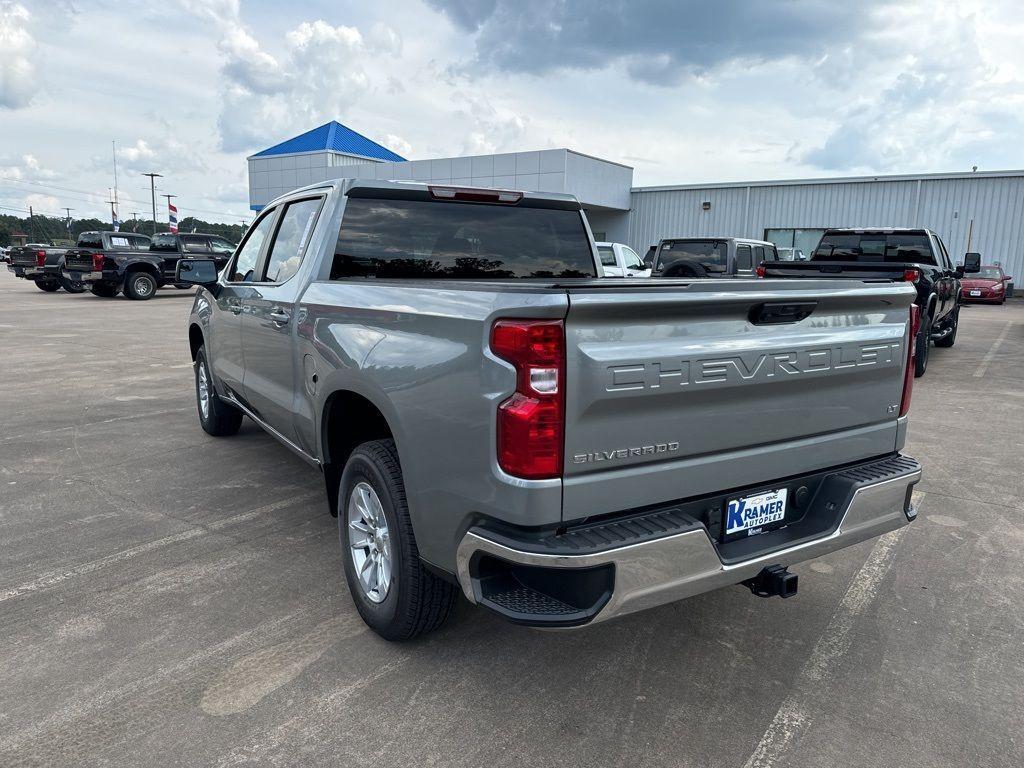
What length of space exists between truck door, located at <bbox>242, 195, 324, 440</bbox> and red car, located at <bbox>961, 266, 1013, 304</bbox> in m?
25.3

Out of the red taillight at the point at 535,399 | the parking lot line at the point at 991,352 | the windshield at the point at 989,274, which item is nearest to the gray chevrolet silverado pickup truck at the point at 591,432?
the red taillight at the point at 535,399

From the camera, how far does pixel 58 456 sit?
5.80m

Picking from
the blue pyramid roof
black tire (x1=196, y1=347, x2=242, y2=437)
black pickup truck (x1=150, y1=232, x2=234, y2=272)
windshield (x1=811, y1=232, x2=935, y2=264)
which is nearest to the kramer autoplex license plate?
black tire (x1=196, y1=347, x2=242, y2=437)

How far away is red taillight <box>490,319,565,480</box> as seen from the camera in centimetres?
220

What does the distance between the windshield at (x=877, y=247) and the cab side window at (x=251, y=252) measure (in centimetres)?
952

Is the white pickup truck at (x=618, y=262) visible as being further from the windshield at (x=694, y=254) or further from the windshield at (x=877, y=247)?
the windshield at (x=877, y=247)

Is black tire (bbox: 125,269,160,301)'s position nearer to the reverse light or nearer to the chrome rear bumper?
the chrome rear bumper

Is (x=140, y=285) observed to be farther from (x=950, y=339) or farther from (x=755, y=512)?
(x=755, y=512)

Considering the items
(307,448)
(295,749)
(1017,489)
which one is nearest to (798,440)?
(295,749)

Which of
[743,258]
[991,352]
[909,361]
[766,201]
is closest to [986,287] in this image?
[766,201]

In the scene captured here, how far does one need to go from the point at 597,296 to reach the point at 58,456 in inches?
209

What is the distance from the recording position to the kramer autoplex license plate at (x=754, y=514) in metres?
2.66

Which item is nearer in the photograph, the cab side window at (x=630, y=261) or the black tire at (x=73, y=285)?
the cab side window at (x=630, y=261)

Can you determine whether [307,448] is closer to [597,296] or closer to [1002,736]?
[597,296]
